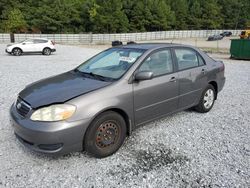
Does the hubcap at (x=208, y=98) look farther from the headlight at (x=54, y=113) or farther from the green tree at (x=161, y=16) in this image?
the green tree at (x=161, y=16)

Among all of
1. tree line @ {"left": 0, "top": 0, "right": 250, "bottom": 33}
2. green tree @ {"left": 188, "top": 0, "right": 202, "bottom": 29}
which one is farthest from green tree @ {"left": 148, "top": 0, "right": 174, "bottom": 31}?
green tree @ {"left": 188, "top": 0, "right": 202, "bottom": 29}

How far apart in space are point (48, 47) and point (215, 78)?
52.4ft

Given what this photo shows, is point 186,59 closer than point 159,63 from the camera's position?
No

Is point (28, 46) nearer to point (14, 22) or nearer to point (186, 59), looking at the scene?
point (186, 59)

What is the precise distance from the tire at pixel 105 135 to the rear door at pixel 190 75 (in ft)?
4.69

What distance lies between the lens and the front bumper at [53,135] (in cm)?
264

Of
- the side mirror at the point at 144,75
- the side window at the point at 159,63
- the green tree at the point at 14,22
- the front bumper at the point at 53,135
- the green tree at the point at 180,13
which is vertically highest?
the green tree at the point at 180,13

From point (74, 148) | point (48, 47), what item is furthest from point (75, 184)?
point (48, 47)

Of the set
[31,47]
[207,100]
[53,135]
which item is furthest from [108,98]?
[31,47]

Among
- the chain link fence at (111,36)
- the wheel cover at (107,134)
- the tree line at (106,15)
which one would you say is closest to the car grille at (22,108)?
the wheel cover at (107,134)

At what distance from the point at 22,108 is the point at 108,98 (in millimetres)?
1166

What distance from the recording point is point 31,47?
58.3ft

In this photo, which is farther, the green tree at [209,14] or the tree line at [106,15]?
the green tree at [209,14]

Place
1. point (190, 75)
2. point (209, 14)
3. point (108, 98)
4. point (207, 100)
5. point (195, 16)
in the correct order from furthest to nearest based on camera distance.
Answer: point (209, 14)
point (195, 16)
point (207, 100)
point (190, 75)
point (108, 98)
